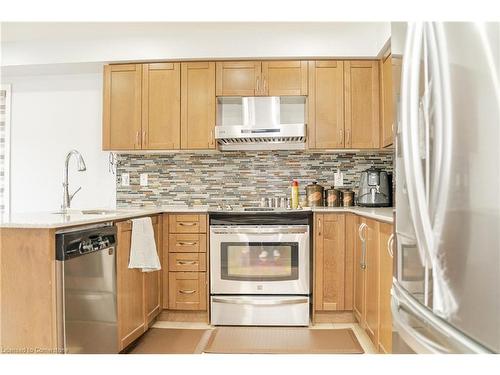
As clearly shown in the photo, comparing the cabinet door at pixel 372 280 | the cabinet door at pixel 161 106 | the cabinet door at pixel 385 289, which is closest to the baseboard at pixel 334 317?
the cabinet door at pixel 372 280

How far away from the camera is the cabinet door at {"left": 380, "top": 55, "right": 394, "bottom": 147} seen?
3.04 meters

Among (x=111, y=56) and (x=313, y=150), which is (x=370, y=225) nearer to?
(x=313, y=150)

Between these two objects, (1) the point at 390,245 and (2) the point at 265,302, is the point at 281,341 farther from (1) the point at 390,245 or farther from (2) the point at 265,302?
(1) the point at 390,245

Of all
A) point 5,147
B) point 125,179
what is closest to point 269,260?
point 125,179

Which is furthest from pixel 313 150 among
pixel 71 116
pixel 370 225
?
pixel 71 116

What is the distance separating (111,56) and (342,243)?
2.57 meters

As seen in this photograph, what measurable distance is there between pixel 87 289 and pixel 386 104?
260 centimetres

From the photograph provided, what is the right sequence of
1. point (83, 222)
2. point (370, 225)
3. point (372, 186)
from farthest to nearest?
1. point (372, 186)
2. point (370, 225)
3. point (83, 222)

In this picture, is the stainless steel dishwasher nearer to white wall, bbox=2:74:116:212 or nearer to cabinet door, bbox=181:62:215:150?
cabinet door, bbox=181:62:215:150

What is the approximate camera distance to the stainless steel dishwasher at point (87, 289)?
168 centimetres

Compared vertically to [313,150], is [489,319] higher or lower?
lower

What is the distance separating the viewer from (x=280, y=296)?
2969 millimetres

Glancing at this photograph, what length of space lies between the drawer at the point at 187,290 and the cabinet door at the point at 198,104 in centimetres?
111

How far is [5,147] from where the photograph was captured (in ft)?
12.6
